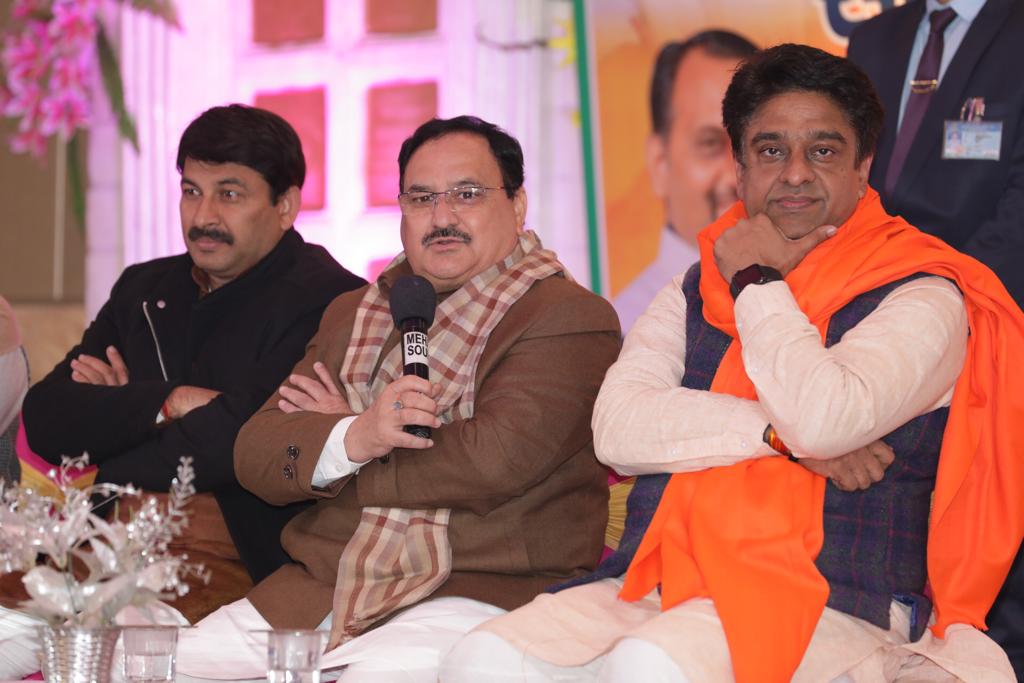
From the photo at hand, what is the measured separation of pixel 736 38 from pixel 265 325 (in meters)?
2.34

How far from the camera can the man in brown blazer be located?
2.72m

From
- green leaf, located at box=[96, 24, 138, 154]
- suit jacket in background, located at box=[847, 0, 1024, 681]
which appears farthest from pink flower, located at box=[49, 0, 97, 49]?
suit jacket in background, located at box=[847, 0, 1024, 681]

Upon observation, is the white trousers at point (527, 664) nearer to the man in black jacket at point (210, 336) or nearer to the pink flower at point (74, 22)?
the man in black jacket at point (210, 336)

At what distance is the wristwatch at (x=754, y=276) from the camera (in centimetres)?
252

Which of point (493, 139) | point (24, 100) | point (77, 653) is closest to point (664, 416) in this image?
point (493, 139)

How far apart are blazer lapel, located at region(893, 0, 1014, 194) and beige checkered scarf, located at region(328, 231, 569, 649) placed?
1.06 metres

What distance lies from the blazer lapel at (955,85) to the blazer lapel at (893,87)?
0.10 meters

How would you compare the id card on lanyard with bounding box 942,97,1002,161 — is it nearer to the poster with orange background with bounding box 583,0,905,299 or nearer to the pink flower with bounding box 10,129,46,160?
the poster with orange background with bounding box 583,0,905,299

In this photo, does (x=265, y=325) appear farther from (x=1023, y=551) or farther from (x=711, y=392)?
(x=1023, y=551)

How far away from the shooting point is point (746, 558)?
2.34m

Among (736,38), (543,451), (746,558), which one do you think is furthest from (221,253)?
(736,38)

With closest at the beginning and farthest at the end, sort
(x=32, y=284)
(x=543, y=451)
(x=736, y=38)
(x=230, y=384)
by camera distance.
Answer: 1. (x=543, y=451)
2. (x=230, y=384)
3. (x=736, y=38)
4. (x=32, y=284)

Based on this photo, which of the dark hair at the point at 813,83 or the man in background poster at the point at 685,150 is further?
the man in background poster at the point at 685,150

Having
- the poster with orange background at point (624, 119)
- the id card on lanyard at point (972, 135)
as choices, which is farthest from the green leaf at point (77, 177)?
the id card on lanyard at point (972, 135)
